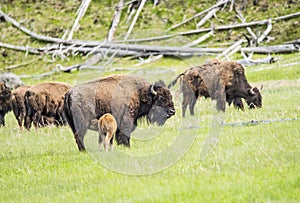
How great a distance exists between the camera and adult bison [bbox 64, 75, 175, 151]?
12.4 metres

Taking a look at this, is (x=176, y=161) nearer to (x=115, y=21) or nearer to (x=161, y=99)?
(x=161, y=99)

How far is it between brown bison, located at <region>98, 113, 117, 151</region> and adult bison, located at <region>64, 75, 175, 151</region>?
56 cm

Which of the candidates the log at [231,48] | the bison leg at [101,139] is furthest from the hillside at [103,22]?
the bison leg at [101,139]

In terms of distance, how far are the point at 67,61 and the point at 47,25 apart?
5064 millimetres

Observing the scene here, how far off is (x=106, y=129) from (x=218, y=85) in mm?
6630

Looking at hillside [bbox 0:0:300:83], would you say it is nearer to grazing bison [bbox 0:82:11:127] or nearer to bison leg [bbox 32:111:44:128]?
grazing bison [bbox 0:82:11:127]

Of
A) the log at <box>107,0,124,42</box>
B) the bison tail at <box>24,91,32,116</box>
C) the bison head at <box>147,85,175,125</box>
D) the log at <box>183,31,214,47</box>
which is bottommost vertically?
the bison tail at <box>24,91,32,116</box>

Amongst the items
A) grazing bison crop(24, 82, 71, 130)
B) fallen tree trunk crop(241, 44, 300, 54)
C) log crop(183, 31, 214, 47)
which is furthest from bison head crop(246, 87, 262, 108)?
log crop(183, 31, 214, 47)

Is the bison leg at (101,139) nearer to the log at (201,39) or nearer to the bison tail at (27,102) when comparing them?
the bison tail at (27,102)

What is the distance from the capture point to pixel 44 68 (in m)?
35.9

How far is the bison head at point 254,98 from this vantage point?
17469 mm

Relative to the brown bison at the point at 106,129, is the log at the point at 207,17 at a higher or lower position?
higher

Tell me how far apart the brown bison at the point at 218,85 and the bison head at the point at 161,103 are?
3.75 metres

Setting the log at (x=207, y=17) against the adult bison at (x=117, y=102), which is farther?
the log at (x=207, y=17)
